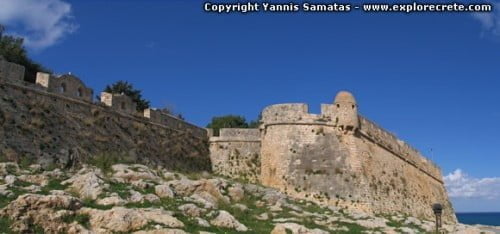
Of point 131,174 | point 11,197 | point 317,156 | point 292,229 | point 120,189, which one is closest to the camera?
point 11,197

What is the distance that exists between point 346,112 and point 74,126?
13.0 m

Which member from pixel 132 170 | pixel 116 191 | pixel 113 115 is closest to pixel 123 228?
pixel 116 191

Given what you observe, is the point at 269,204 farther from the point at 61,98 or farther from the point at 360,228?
the point at 61,98

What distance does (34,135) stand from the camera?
1844cm

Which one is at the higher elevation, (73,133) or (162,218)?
(73,133)

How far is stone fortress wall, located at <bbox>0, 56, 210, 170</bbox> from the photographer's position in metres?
18.0

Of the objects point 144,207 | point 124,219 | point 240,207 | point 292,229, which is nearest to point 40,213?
point 124,219

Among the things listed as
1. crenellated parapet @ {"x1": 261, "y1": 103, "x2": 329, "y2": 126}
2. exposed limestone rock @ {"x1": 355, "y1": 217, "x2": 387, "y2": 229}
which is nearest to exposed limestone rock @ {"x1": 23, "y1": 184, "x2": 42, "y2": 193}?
exposed limestone rock @ {"x1": 355, "y1": 217, "x2": 387, "y2": 229}

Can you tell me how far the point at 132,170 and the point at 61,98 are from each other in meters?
4.58

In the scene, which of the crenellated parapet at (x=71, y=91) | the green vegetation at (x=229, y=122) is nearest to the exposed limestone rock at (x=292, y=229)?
the crenellated parapet at (x=71, y=91)

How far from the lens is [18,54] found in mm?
29422

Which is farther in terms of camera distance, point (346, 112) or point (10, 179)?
point (346, 112)

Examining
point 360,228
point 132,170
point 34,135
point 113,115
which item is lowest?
point 360,228

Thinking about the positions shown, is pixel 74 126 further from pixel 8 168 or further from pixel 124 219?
pixel 124 219
